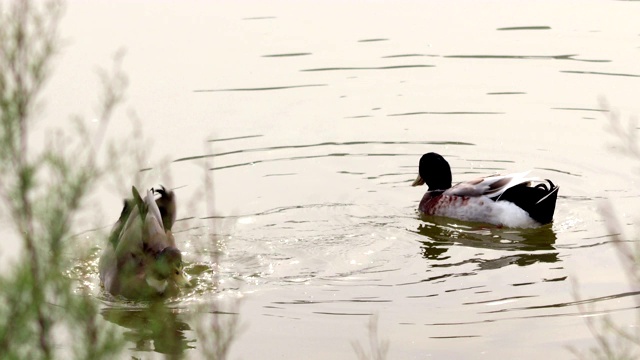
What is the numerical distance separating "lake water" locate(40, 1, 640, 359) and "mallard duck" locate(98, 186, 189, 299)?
0.17m

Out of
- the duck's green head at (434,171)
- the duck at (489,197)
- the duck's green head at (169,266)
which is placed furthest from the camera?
the duck's green head at (434,171)

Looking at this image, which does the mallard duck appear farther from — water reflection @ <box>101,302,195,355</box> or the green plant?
the green plant

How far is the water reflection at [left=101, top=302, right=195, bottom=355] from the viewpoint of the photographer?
8.54m

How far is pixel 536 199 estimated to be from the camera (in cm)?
1125

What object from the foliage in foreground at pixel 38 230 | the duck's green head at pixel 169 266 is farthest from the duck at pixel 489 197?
the foliage in foreground at pixel 38 230

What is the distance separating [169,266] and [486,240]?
3.12m

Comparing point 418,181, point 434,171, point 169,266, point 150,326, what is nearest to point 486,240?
point 434,171

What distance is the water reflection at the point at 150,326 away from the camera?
854 centimetres

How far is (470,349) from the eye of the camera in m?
8.27

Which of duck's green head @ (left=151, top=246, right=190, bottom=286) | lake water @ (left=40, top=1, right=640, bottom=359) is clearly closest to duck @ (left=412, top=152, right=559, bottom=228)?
lake water @ (left=40, top=1, right=640, bottom=359)

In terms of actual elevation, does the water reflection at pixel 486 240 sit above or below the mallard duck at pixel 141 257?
below

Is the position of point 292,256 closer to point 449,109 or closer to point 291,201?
point 291,201

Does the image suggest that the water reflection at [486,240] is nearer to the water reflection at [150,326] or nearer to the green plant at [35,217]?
the water reflection at [150,326]

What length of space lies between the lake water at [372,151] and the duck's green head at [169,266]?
0.59 feet
